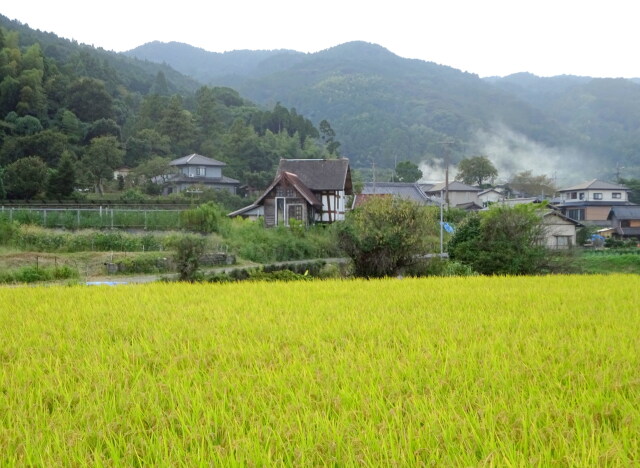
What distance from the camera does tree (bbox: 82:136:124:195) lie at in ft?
131

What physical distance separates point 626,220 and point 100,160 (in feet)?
127

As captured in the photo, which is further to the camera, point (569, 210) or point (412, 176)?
point (412, 176)

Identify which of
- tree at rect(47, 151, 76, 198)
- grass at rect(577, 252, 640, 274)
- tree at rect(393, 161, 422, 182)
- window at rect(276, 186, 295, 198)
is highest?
tree at rect(393, 161, 422, 182)

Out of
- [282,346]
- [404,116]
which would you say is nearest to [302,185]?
[282,346]

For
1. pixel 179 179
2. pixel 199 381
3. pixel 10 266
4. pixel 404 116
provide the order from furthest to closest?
1. pixel 404 116
2. pixel 179 179
3. pixel 10 266
4. pixel 199 381

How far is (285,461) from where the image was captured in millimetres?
2865

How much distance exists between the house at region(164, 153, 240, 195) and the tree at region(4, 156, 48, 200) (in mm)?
13632

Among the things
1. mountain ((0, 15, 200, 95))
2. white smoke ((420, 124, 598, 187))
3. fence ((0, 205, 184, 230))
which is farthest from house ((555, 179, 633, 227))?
mountain ((0, 15, 200, 95))

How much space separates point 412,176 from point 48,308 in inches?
2438

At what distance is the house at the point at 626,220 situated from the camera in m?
43.0

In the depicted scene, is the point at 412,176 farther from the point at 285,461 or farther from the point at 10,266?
the point at 285,461

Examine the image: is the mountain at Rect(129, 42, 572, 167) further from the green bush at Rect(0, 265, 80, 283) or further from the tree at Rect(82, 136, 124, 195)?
the green bush at Rect(0, 265, 80, 283)

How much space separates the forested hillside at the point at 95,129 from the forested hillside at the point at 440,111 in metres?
26.4

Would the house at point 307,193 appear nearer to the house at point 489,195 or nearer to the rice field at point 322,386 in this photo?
the rice field at point 322,386
